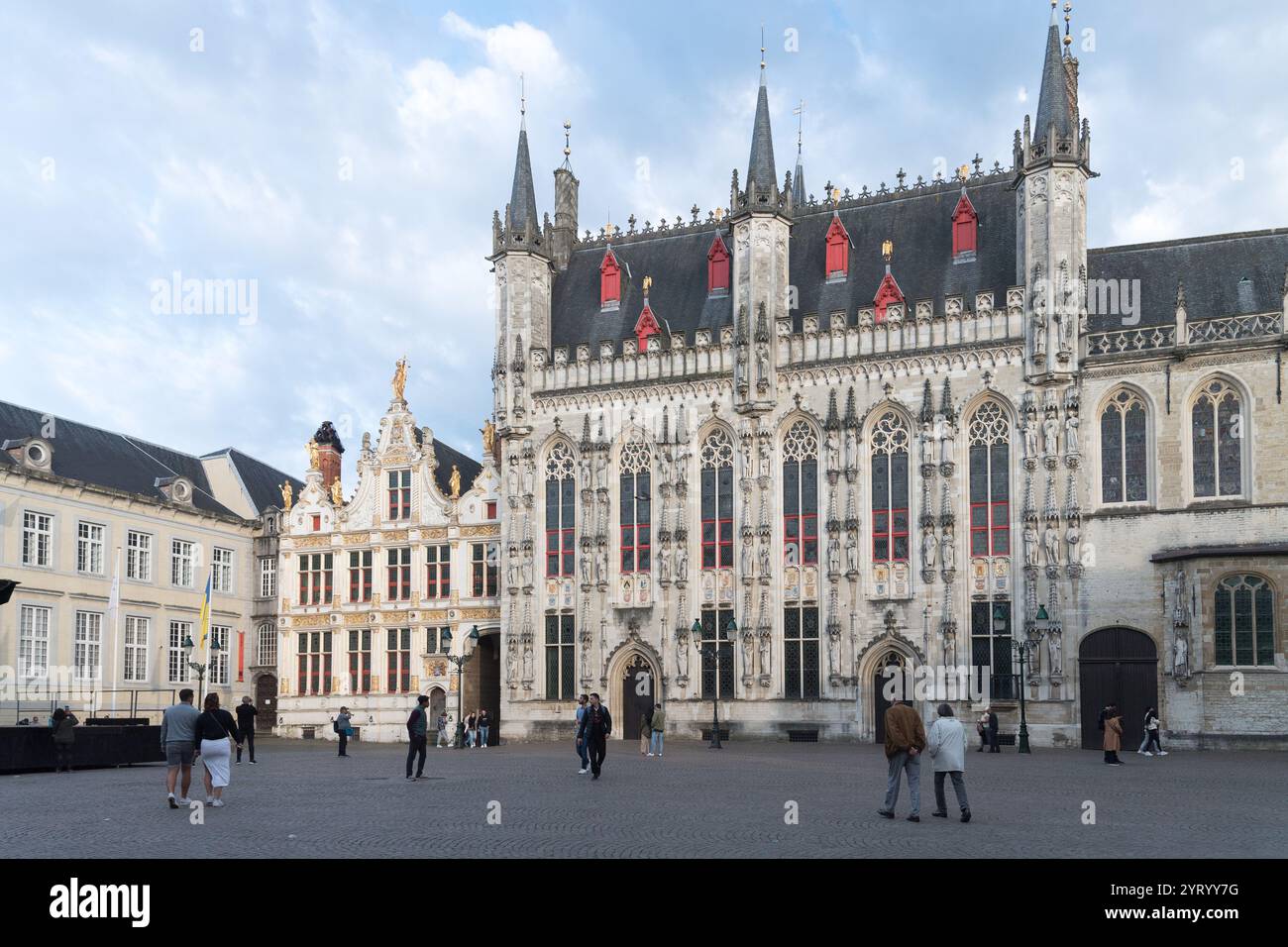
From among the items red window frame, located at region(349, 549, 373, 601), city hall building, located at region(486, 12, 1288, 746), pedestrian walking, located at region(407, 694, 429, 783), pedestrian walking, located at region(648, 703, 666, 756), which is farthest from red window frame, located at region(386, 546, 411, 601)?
pedestrian walking, located at region(407, 694, 429, 783)

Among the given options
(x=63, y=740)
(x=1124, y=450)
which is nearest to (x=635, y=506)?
(x=1124, y=450)

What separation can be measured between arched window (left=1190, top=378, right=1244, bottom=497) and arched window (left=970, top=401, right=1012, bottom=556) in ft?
19.0

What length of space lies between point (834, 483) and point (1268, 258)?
16003mm

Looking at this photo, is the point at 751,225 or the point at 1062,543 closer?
the point at 1062,543

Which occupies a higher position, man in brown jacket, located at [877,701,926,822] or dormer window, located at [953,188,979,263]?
dormer window, located at [953,188,979,263]

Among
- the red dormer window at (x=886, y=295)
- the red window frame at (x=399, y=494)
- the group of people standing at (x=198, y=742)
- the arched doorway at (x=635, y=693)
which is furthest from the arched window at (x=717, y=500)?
the group of people standing at (x=198, y=742)

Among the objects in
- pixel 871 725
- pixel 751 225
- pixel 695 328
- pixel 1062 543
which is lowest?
pixel 871 725

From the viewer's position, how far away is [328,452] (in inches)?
2418

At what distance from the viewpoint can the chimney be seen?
61.3 m

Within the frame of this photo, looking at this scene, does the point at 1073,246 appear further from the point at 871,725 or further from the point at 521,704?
the point at 521,704

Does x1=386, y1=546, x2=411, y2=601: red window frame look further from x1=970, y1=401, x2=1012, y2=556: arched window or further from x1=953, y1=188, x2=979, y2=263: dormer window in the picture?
x1=953, y1=188, x2=979, y2=263: dormer window
